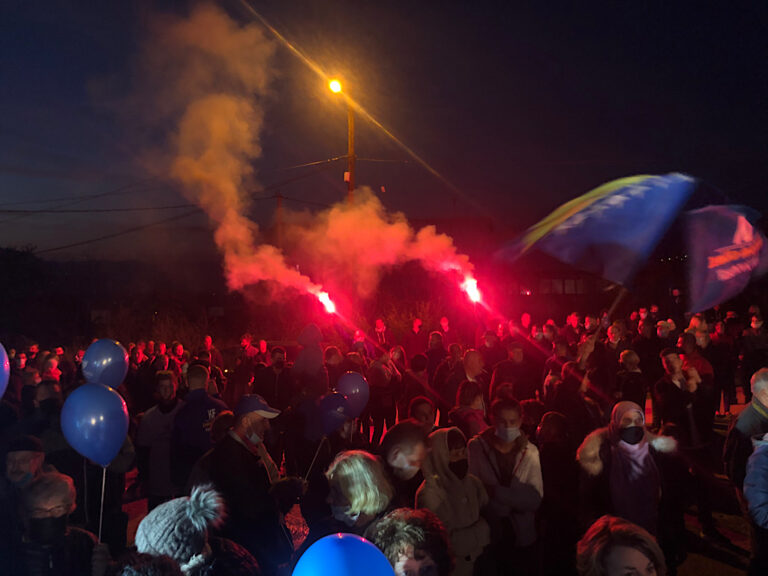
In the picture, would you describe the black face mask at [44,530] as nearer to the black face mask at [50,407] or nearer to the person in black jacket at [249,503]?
the person in black jacket at [249,503]

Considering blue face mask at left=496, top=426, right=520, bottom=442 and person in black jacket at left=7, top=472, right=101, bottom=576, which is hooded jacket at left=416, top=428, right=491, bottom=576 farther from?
person in black jacket at left=7, top=472, right=101, bottom=576

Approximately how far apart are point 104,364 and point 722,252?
9.30 metres

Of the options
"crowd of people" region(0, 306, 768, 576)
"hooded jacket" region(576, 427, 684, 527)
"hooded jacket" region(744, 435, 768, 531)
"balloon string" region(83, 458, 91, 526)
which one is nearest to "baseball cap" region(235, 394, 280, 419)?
"crowd of people" region(0, 306, 768, 576)

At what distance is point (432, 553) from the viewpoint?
99.2 inches

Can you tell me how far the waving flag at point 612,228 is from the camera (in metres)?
10.7

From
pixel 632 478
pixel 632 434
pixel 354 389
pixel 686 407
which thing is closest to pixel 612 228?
pixel 686 407

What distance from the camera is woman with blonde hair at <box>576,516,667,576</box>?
252cm

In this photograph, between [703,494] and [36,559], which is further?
[703,494]

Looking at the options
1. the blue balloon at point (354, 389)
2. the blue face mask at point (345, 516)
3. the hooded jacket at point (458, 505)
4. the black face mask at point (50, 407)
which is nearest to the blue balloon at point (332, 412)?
the hooded jacket at point (458, 505)

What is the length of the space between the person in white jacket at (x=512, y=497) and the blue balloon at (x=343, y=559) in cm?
197

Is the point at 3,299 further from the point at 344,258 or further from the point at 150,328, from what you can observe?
the point at 344,258

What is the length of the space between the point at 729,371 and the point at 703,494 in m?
7.14

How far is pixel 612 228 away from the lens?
1110cm

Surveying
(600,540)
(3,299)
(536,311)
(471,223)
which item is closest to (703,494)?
(600,540)
